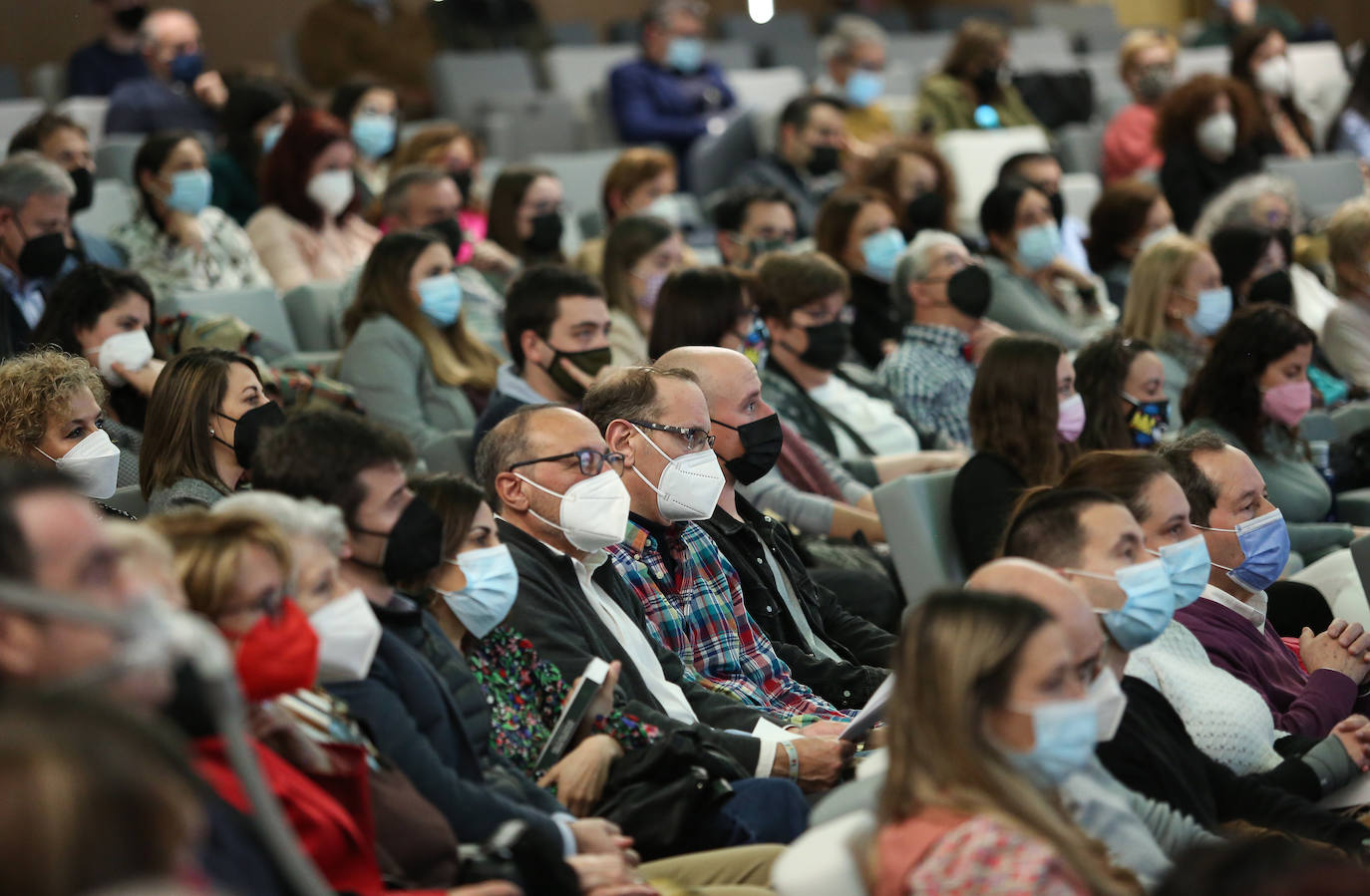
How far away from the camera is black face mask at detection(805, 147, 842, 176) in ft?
24.0

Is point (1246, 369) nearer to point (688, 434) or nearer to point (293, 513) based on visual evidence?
point (688, 434)

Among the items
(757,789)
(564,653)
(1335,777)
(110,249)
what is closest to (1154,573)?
(1335,777)

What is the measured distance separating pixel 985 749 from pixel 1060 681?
18 cm

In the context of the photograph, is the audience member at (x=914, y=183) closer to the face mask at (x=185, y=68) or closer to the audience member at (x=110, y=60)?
the face mask at (x=185, y=68)

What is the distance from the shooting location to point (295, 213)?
592 centimetres

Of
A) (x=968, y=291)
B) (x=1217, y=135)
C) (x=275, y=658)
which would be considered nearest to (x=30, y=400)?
(x=275, y=658)

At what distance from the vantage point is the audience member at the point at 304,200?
5824 mm

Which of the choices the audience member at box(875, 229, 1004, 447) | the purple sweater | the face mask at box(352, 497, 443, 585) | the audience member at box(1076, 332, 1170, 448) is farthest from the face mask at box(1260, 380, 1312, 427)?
the face mask at box(352, 497, 443, 585)

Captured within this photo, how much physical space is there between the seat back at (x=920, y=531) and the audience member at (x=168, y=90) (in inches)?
158

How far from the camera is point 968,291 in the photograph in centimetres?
543

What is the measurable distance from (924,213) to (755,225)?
0.80 m

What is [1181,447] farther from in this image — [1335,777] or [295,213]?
[295,213]

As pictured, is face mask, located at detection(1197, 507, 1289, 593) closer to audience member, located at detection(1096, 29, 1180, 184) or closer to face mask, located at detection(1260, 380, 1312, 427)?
face mask, located at detection(1260, 380, 1312, 427)

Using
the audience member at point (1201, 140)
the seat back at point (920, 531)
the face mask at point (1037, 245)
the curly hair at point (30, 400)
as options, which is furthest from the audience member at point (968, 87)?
the curly hair at point (30, 400)
